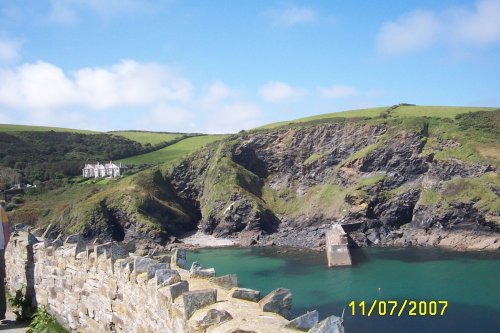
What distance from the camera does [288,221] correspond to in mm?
102750

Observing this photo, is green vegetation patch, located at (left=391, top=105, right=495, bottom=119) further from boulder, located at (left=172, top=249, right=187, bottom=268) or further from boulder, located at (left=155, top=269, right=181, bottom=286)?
boulder, located at (left=155, top=269, right=181, bottom=286)

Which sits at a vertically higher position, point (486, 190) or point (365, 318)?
point (486, 190)

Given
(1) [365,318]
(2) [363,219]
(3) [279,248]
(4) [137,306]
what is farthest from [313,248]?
(4) [137,306]

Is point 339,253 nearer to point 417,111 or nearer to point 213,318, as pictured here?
point 213,318

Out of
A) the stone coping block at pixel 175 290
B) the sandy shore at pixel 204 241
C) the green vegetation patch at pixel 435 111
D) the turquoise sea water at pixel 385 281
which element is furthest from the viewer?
the green vegetation patch at pixel 435 111

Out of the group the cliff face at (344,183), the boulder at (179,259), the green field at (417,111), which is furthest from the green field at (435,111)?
the boulder at (179,259)

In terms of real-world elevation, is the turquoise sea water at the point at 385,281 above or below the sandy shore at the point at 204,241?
above

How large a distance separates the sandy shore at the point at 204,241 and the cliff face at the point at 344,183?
2.15m

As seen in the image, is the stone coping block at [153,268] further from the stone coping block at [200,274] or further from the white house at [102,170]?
the white house at [102,170]

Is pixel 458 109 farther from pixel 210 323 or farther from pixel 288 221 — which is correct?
pixel 210 323

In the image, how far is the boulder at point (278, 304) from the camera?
731cm

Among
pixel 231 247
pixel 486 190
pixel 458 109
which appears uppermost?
pixel 458 109

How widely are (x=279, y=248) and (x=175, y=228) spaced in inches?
1106

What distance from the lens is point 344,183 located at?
103m
